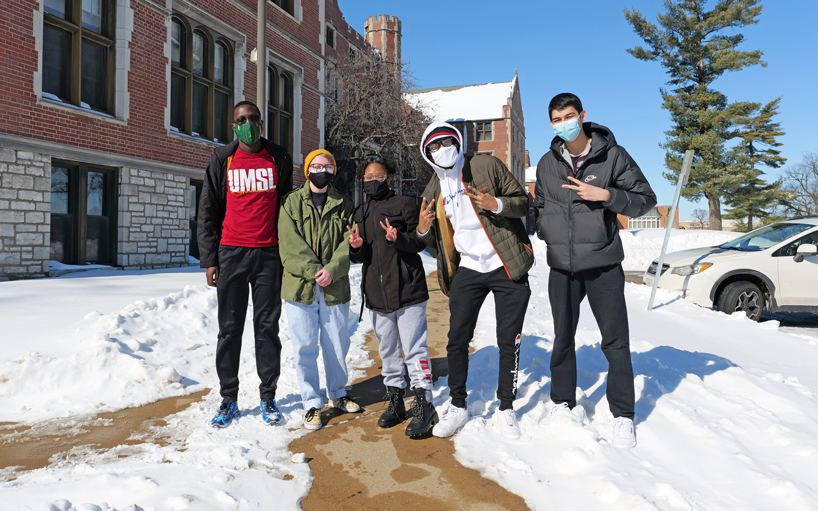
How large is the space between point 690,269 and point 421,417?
6965mm

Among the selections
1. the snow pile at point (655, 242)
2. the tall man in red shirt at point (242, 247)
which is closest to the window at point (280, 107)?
the tall man in red shirt at point (242, 247)

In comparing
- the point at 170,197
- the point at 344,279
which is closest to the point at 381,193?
the point at 344,279

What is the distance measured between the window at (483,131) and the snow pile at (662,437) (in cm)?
4554

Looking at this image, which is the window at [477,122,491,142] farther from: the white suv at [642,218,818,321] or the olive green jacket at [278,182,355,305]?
the olive green jacket at [278,182,355,305]

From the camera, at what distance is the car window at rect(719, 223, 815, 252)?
821 centimetres

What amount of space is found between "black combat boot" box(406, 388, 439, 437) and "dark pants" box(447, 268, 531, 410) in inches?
7.2

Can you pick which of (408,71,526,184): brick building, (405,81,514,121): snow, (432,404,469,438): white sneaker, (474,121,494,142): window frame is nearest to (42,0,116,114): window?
(432,404,469,438): white sneaker

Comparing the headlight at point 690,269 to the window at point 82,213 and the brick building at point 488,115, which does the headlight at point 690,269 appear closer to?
the window at point 82,213

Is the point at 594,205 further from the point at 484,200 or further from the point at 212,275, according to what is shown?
the point at 212,275

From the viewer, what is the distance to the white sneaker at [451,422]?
3332 millimetres

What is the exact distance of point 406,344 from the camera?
3607 mm

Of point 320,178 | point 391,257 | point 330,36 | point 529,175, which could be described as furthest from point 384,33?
point 529,175

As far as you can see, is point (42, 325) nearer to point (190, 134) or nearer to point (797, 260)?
point (190, 134)

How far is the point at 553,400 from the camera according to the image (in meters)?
3.56
